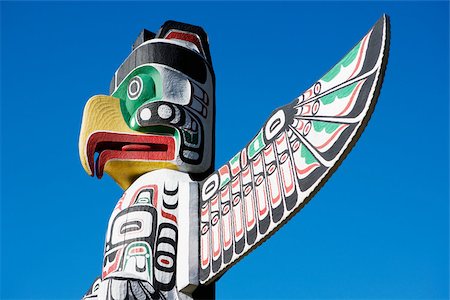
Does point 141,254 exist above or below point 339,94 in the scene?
below

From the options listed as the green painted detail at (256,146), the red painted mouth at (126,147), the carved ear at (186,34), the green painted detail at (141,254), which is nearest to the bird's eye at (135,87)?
the red painted mouth at (126,147)

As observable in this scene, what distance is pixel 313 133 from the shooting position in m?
4.45

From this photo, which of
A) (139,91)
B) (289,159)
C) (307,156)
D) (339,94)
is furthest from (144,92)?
(339,94)

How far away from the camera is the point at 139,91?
254 inches

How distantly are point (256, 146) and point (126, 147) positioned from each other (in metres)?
1.53

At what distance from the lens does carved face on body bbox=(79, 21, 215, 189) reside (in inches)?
240

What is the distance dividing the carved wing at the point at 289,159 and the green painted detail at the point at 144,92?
3.97ft

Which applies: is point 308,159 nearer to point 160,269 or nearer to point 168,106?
point 160,269

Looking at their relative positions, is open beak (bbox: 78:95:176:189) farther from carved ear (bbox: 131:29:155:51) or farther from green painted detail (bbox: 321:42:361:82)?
green painted detail (bbox: 321:42:361:82)

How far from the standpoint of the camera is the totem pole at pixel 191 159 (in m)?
4.30

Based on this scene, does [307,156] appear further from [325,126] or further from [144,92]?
[144,92]

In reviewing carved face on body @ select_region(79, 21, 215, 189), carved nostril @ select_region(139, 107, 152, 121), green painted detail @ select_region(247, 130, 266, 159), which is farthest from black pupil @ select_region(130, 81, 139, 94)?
green painted detail @ select_region(247, 130, 266, 159)

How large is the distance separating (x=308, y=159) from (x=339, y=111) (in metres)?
0.36

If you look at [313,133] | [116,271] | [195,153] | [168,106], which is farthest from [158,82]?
[313,133]
